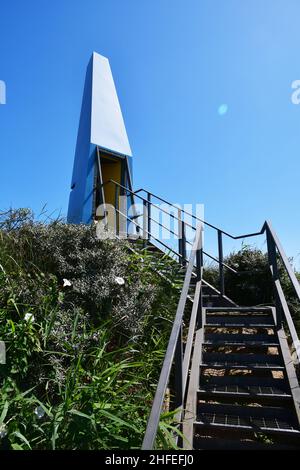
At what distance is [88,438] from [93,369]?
78cm

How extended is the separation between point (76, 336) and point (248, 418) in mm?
1535

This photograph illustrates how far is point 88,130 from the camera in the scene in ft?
27.2

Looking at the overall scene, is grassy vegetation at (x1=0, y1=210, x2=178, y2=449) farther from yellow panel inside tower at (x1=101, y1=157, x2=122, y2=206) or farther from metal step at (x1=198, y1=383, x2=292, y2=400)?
yellow panel inside tower at (x1=101, y1=157, x2=122, y2=206)

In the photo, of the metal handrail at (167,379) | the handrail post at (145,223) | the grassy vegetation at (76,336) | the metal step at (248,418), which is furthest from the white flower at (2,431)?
the handrail post at (145,223)

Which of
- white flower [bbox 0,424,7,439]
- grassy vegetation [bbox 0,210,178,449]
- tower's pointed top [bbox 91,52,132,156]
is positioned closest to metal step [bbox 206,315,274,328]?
grassy vegetation [bbox 0,210,178,449]

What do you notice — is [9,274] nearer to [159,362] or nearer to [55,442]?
[159,362]

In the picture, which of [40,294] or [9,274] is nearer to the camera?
[40,294]

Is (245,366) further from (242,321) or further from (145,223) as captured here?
(145,223)

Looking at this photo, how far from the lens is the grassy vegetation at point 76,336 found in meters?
2.15

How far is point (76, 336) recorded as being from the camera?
10.1 ft

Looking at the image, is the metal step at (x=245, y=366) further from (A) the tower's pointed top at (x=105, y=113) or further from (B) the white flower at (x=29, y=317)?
(A) the tower's pointed top at (x=105, y=113)

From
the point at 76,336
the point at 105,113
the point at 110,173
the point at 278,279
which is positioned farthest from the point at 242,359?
the point at 105,113

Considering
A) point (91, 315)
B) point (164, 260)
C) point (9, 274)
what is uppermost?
point (164, 260)
